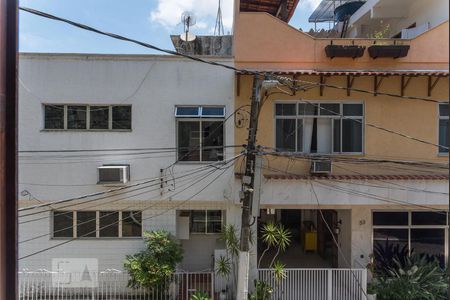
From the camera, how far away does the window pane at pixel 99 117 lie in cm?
864

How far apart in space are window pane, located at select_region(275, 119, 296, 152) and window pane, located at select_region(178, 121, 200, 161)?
6.40 feet

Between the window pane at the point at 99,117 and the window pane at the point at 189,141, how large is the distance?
1765 millimetres

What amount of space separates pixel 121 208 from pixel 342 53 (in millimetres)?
6514

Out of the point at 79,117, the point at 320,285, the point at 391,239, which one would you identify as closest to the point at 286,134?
the point at 320,285

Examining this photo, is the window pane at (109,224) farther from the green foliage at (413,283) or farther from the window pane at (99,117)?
the green foliage at (413,283)

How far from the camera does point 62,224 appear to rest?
8875 millimetres

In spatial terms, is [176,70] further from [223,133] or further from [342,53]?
[342,53]

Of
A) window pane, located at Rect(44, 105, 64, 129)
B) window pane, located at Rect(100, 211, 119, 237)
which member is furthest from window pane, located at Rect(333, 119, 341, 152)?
window pane, located at Rect(44, 105, 64, 129)

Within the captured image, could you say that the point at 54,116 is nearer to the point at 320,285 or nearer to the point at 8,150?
the point at 320,285

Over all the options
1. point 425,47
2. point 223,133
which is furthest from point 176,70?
point 425,47

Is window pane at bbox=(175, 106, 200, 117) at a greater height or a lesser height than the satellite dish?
lesser

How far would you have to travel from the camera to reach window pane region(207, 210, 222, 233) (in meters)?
9.42

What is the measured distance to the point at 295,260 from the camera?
10570mm

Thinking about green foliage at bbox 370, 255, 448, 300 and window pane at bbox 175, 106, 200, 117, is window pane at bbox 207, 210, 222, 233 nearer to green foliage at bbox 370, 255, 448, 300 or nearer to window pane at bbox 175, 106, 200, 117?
window pane at bbox 175, 106, 200, 117
